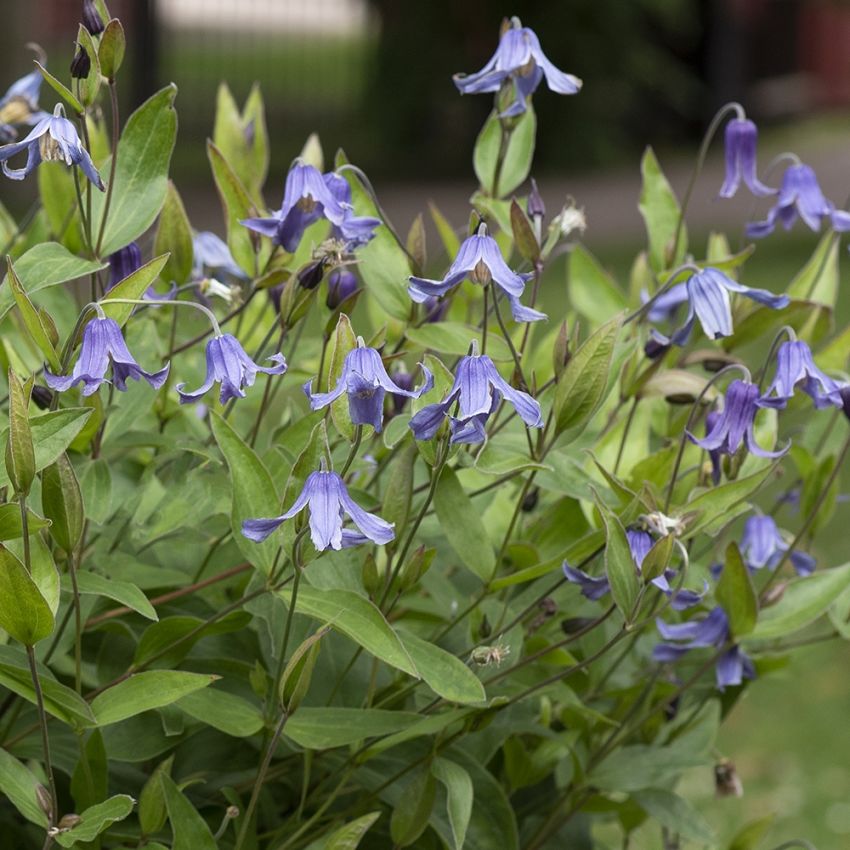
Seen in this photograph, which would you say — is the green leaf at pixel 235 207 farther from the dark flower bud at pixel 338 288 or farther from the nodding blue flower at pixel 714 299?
the nodding blue flower at pixel 714 299

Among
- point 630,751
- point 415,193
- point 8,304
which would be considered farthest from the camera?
point 415,193

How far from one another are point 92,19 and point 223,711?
0.62 m

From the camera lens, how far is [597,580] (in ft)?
4.40

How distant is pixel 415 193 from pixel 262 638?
10312 millimetres

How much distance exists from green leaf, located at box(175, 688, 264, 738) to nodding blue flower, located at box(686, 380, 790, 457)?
1.51 feet

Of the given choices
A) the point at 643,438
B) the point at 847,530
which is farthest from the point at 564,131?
the point at 643,438

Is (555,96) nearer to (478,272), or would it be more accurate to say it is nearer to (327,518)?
(478,272)

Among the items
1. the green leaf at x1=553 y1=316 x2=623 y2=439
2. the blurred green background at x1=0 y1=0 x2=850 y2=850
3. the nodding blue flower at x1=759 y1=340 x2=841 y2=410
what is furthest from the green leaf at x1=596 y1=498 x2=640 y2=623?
the blurred green background at x1=0 y1=0 x2=850 y2=850

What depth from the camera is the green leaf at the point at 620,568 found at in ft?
4.07

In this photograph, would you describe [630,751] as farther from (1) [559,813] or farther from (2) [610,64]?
(2) [610,64]

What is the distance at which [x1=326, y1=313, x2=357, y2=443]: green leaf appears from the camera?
3.85 ft

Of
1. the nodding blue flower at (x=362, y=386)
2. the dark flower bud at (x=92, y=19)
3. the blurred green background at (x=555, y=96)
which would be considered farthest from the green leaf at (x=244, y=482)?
the blurred green background at (x=555, y=96)

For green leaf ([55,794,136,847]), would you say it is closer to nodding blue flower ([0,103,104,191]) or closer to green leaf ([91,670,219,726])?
green leaf ([91,670,219,726])

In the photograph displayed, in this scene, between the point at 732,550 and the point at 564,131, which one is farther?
the point at 564,131
